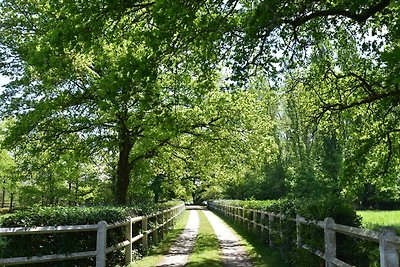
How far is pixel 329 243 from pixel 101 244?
14.5ft

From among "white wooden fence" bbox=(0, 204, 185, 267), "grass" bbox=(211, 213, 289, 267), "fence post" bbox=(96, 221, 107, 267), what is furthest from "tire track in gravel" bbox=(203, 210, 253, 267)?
"fence post" bbox=(96, 221, 107, 267)

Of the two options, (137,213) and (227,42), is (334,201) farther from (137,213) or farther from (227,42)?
(137,213)

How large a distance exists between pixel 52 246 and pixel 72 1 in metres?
4.90

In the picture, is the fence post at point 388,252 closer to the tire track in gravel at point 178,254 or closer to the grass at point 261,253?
the grass at point 261,253

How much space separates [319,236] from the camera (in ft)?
26.9

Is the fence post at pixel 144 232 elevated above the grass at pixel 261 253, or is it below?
above

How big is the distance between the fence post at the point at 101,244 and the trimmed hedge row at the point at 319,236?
4197 mm

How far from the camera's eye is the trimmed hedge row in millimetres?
7020

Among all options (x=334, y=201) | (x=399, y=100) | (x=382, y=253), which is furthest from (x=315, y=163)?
(x=382, y=253)

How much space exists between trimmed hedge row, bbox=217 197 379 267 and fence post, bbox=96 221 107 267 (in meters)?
4.20

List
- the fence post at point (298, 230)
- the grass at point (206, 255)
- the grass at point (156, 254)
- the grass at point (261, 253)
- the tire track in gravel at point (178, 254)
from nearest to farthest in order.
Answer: the fence post at point (298, 230), the grass at point (261, 253), the grass at point (206, 255), the tire track in gravel at point (178, 254), the grass at point (156, 254)

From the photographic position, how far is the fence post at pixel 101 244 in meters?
8.52

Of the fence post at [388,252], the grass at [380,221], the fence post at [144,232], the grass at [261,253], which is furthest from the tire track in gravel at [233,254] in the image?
the fence post at [388,252]

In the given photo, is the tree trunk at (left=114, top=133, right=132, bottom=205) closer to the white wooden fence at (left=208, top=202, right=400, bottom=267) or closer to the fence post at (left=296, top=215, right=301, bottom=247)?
the white wooden fence at (left=208, top=202, right=400, bottom=267)
